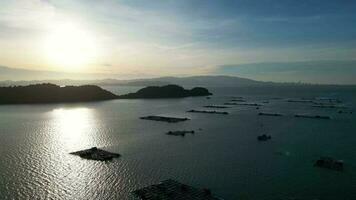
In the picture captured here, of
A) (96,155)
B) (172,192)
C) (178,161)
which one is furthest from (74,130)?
(172,192)

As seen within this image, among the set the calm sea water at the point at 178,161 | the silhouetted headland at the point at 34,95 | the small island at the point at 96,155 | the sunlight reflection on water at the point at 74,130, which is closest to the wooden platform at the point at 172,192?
the calm sea water at the point at 178,161

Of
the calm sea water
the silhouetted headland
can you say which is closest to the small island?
the calm sea water

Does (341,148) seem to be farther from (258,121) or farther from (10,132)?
(10,132)

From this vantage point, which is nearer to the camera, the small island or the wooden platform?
the wooden platform

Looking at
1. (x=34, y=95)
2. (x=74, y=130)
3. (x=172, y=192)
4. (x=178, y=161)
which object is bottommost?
(x=74, y=130)

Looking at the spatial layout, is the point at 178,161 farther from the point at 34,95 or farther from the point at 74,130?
the point at 34,95

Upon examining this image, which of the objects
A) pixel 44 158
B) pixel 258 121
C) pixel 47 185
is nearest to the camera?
pixel 47 185

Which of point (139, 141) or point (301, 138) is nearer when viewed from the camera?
point (139, 141)

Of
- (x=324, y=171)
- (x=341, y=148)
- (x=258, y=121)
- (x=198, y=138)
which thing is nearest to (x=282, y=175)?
Result: (x=324, y=171)

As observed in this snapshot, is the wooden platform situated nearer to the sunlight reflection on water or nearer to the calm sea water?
the calm sea water
